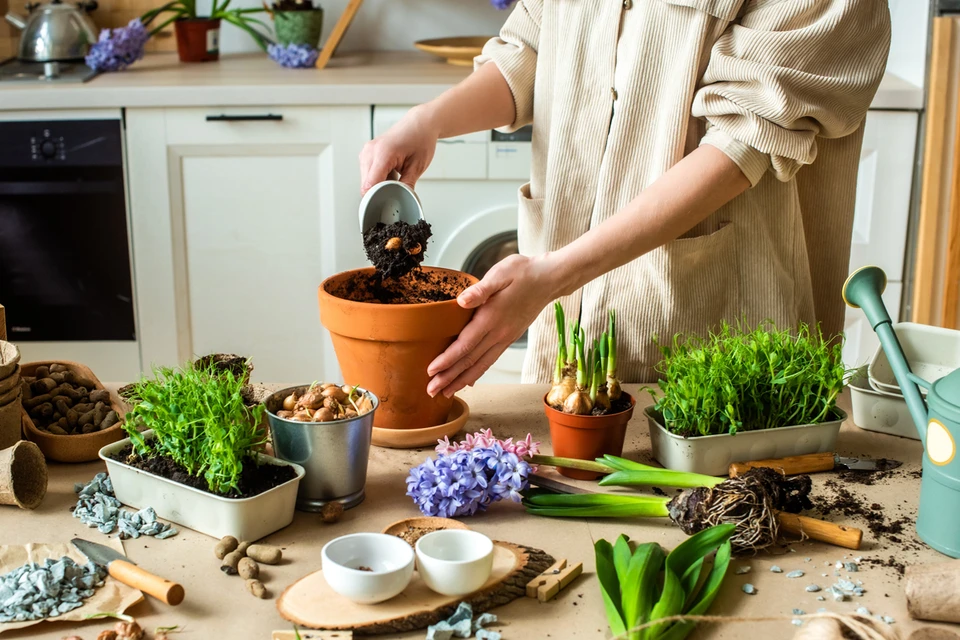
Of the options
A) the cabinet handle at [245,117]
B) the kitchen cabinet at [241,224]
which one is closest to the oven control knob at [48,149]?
the kitchen cabinet at [241,224]

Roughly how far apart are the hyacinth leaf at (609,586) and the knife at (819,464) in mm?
261

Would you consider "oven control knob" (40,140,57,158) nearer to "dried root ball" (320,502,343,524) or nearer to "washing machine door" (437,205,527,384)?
"washing machine door" (437,205,527,384)

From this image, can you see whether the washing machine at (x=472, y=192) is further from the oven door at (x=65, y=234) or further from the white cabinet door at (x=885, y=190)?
the white cabinet door at (x=885, y=190)

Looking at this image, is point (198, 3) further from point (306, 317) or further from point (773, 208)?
point (773, 208)

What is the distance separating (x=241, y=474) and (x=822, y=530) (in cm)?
61

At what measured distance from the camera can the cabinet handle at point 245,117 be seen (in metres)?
2.65

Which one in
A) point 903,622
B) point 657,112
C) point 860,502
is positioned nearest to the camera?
point 903,622

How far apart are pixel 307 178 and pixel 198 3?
95 cm

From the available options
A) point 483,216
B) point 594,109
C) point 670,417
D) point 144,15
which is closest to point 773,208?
point 594,109

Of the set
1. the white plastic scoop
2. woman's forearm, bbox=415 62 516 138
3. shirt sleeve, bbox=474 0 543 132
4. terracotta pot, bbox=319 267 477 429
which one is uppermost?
shirt sleeve, bbox=474 0 543 132

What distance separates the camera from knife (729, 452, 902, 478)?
3.86 ft

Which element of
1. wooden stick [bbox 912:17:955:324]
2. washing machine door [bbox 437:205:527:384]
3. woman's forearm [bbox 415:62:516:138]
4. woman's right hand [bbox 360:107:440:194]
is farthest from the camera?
washing machine door [bbox 437:205:527:384]

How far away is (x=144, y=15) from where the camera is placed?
3078 mm

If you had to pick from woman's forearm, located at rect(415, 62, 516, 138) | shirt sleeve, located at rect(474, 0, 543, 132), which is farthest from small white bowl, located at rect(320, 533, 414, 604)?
shirt sleeve, located at rect(474, 0, 543, 132)
